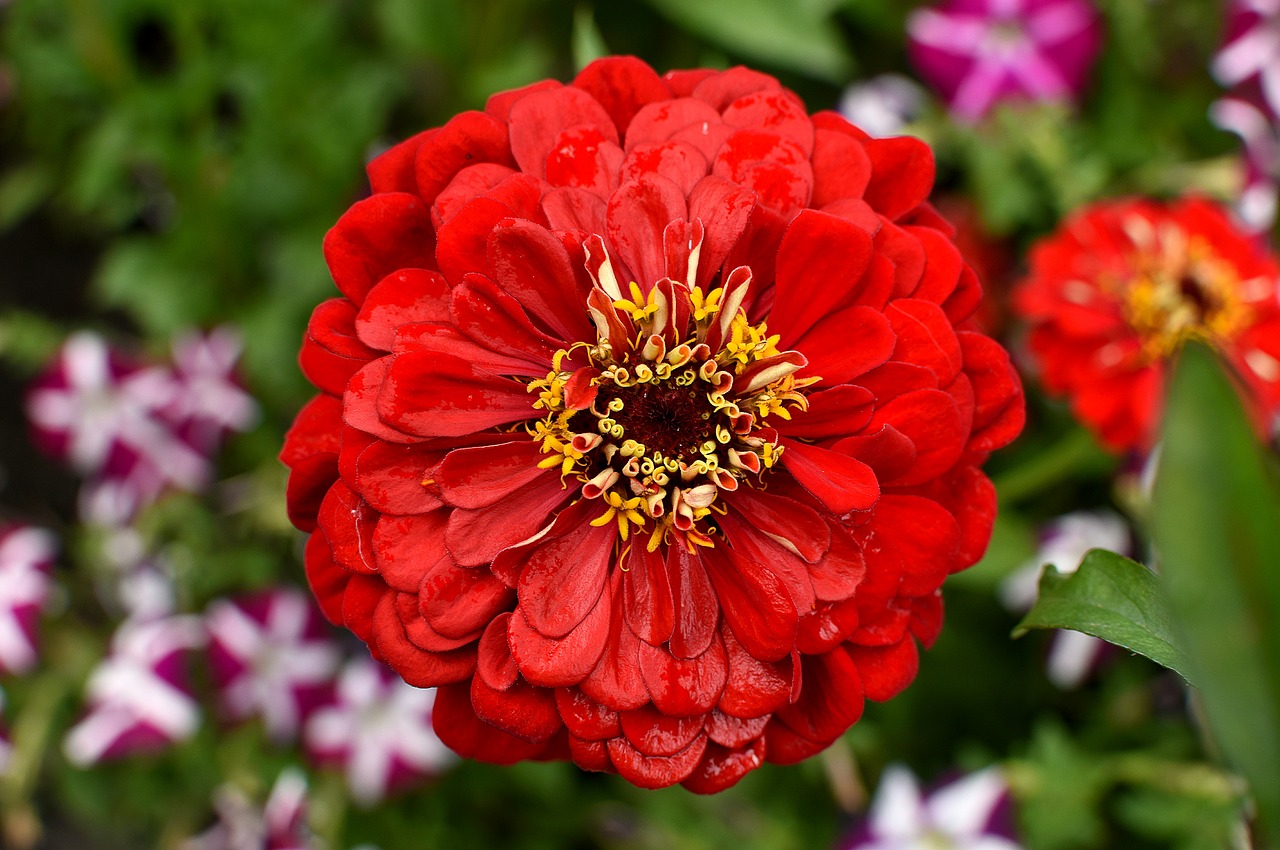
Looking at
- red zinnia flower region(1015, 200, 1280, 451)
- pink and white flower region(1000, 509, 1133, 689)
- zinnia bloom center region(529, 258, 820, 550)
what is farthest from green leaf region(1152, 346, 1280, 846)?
pink and white flower region(1000, 509, 1133, 689)

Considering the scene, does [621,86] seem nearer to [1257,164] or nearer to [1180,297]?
[1180,297]

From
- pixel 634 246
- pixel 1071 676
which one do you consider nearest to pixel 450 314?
pixel 634 246

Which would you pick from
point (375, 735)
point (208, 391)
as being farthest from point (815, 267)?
point (208, 391)

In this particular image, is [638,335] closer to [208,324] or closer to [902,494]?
[902,494]

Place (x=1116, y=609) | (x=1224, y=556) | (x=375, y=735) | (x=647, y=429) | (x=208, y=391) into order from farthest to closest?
(x=208, y=391), (x=375, y=735), (x=647, y=429), (x=1116, y=609), (x=1224, y=556)

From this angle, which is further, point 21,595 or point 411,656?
point 21,595

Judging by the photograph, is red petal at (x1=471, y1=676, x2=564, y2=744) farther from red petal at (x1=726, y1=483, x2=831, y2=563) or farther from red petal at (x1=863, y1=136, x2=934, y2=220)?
red petal at (x1=863, y1=136, x2=934, y2=220)

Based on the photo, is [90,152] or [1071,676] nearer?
[1071,676]
